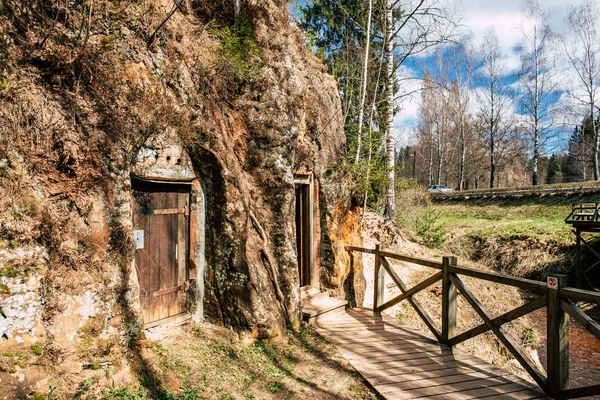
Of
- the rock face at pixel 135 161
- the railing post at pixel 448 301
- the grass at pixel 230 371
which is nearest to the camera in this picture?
the rock face at pixel 135 161

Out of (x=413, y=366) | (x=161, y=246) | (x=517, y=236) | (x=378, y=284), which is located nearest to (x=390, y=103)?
(x=378, y=284)

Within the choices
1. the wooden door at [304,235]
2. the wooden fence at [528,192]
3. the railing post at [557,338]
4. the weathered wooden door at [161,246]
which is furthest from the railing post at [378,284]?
the wooden fence at [528,192]

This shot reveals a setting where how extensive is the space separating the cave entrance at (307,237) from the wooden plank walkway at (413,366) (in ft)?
3.56

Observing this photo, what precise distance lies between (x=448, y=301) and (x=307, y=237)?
304 cm

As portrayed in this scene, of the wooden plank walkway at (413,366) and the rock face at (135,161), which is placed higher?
the rock face at (135,161)

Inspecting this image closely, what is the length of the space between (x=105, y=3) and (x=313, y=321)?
5803mm

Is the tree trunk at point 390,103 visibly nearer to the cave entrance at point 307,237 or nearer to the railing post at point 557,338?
the cave entrance at point 307,237

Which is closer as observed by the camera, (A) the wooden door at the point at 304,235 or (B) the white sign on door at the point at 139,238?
(B) the white sign on door at the point at 139,238

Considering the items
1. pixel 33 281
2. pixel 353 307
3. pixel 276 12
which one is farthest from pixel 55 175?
pixel 353 307

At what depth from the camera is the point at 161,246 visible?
17.4 feet

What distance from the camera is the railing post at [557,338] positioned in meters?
4.09

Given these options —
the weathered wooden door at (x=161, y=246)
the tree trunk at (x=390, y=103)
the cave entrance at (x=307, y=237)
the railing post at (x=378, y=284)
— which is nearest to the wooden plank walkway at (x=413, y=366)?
the railing post at (x=378, y=284)

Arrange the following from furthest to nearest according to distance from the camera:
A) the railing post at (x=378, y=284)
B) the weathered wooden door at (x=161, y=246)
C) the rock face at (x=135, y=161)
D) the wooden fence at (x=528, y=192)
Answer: the wooden fence at (x=528, y=192)
the railing post at (x=378, y=284)
the weathered wooden door at (x=161, y=246)
the rock face at (x=135, y=161)

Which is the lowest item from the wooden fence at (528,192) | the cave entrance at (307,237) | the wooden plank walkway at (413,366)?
the wooden plank walkway at (413,366)
